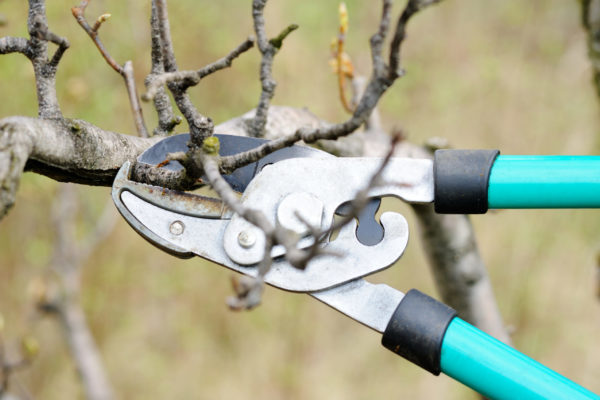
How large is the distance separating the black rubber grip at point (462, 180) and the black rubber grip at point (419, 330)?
21 centimetres

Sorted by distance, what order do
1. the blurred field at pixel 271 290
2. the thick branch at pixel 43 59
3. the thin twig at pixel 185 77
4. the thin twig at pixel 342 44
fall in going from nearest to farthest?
the thin twig at pixel 185 77 → the thick branch at pixel 43 59 → the thin twig at pixel 342 44 → the blurred field at pixel 271 290

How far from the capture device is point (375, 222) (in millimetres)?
1296

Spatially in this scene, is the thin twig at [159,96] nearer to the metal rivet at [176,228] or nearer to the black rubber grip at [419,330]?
the metal rivet at [176,228]

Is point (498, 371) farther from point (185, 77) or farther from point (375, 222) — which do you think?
point (185, 77)

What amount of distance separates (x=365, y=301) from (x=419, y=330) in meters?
0.13

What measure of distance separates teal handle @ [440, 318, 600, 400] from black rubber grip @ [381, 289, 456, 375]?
20 mm

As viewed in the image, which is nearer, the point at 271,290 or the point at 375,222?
the point at 375,222

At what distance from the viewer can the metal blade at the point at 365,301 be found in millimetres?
1241

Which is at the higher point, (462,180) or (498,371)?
(462,180)

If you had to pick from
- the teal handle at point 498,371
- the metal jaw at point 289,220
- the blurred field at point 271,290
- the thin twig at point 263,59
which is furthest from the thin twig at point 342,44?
the blurred field at point 271,290

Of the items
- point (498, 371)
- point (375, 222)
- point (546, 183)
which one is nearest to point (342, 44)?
point (375, 222)

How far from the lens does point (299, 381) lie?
3.79 meters

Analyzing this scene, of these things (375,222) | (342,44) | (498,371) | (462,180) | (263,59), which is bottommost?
(498,371)

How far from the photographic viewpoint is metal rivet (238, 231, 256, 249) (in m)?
1.26
